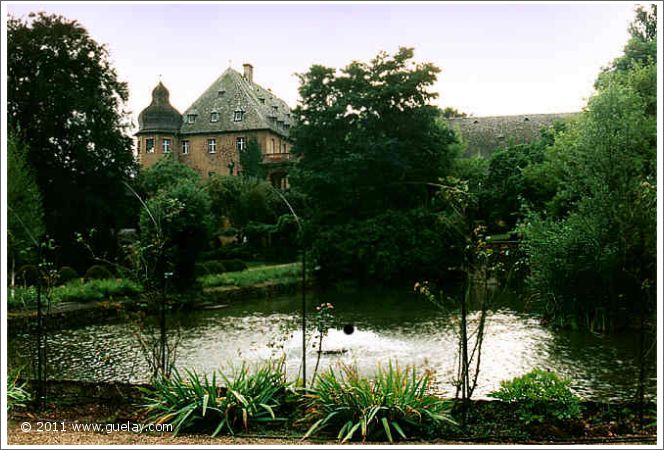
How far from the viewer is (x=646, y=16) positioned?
2203 centimetres

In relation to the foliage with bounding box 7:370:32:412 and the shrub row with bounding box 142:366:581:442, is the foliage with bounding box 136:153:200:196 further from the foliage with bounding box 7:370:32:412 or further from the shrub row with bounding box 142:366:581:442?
the shrub row with bounding box 142:366:581:442

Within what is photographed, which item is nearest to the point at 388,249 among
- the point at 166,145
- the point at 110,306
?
the point at 166,145

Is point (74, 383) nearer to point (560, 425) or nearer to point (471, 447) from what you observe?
point (471, 447)

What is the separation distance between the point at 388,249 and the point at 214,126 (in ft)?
23.0

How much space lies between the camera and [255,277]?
1825cm

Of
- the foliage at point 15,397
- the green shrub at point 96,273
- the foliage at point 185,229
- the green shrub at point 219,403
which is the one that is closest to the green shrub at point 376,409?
the green shrub at point 219,403

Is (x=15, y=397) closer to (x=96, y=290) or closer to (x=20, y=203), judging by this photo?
(x=96, y=290)

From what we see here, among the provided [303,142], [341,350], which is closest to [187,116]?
[303,142]

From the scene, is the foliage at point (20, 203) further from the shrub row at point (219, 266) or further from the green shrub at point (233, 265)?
the green shrub at point (233, 265)

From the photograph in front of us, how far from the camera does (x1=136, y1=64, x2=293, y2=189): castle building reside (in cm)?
1844

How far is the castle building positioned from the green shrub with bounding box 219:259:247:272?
2762 millimetres

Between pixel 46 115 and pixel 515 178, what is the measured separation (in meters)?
13.2

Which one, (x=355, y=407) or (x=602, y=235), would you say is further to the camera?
(x=602, y=235)

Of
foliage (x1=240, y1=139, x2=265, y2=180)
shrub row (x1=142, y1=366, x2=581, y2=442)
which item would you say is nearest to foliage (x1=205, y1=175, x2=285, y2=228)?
foliage (x1=240, y1=139, x2=265, y2=180)
